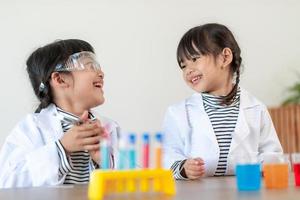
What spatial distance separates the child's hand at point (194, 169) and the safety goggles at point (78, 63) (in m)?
0.44

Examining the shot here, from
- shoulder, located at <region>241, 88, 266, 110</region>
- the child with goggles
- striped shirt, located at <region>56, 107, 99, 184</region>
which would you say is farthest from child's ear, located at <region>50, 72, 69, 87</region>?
shoulder, located at <region>241, 88, 266, 110</region>

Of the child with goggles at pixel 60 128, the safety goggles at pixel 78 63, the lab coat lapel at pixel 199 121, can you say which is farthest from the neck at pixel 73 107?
the lab coat lapel at pixel 199 121

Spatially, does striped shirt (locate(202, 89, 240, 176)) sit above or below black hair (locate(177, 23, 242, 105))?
below

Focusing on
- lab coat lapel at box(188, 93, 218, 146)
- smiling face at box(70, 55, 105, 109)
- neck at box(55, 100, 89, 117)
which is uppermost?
smiling face at box(70, 55, 105, 109)

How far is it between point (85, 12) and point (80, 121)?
1.80 meters

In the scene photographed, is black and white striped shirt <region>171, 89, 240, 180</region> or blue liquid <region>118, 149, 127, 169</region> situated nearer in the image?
blue liquid <region>118, 149, 127, 169</region>

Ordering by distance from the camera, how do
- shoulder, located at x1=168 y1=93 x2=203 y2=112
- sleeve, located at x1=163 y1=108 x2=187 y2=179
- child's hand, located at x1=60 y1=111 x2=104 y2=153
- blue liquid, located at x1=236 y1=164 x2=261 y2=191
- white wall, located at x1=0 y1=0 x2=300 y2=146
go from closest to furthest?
1. blue liquid, located at x1=236 y1=164 x2=261 y2=191
2. child's hand, located at x1=60 y1=111 x2=104 y2=153
3. sleeve, located at x1=163 y1=108 x2=187 y2=179
4. shoulder, located at x1=168 y1=93 x2=203 y2=112
5. white wall, located at x1=0 y1=0 x2=300 y2=146

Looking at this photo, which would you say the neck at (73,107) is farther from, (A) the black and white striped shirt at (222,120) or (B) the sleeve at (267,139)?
(B) the sleeve at (267,139)

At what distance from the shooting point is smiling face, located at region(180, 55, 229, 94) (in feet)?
5.59

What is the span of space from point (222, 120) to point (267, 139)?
0.15 metres

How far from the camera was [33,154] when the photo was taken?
133 cm

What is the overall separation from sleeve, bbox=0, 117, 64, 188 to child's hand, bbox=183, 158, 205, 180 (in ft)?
1.07

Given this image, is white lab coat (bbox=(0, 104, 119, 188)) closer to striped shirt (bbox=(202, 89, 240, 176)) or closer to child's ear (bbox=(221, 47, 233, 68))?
striped shirt (bbox=(202, 89, 240, 176))

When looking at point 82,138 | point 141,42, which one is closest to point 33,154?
point 82,138
